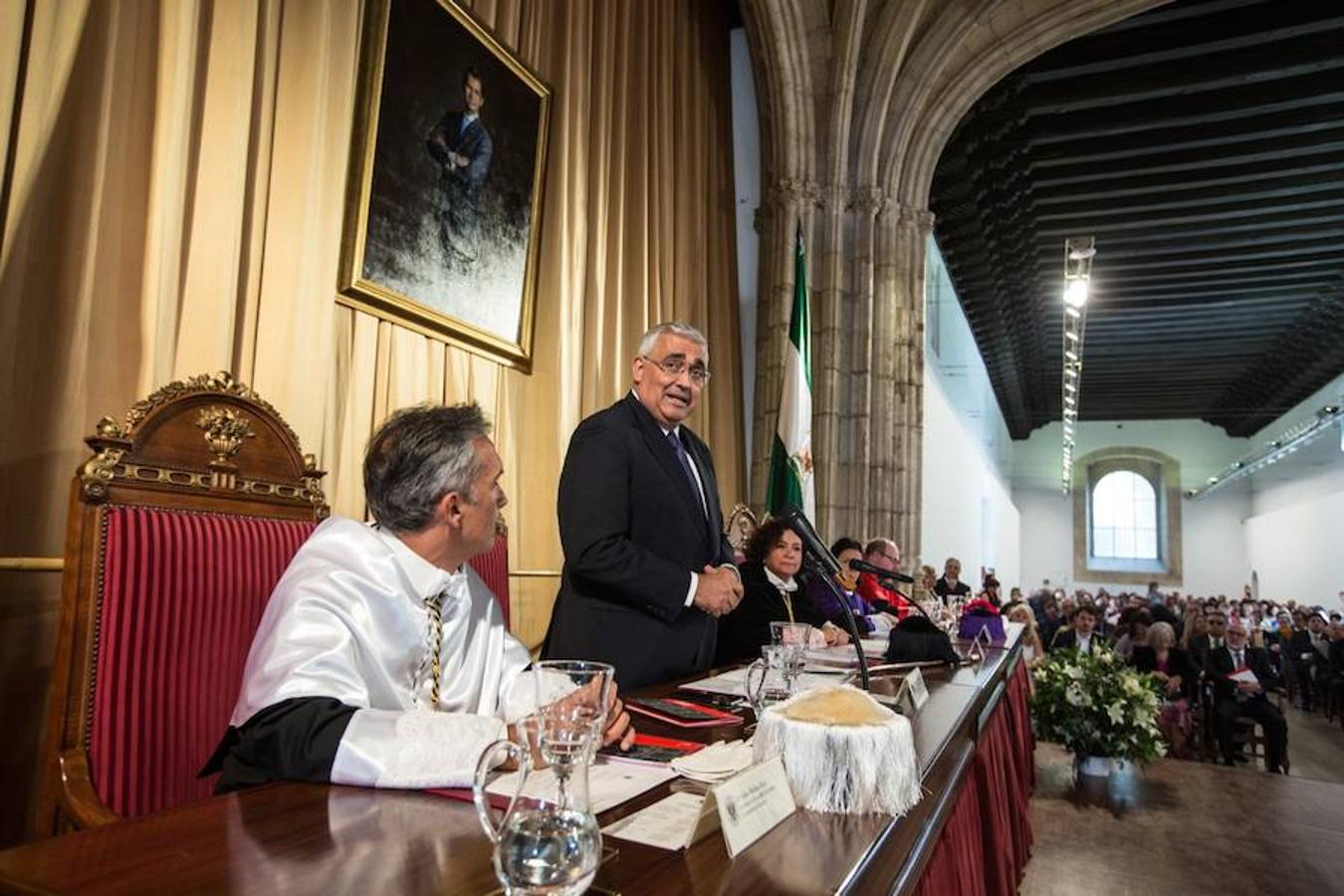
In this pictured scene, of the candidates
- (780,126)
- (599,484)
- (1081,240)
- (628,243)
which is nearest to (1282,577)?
(1081,240)

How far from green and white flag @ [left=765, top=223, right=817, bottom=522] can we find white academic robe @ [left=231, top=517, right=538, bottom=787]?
4.31m

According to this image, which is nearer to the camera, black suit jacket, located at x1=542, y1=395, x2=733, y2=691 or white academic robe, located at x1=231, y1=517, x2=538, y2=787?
white academic robe, located at x1=231, y1=517, x2=538, y2=787

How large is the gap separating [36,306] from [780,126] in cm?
538

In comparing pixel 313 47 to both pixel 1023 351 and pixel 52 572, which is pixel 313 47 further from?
pixel 1023 351

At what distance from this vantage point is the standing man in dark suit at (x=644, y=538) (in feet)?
6.50

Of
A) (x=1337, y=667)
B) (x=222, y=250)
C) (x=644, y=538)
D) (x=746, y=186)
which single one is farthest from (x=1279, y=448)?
(x=222, y=250)

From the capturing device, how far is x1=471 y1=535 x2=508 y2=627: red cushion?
2.38 m

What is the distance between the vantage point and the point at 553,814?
68cm

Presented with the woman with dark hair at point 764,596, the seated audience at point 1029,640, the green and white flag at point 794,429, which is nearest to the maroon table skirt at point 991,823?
the woman with dark hair at point 764,596

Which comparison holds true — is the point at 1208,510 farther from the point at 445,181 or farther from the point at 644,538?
the point at 644,538

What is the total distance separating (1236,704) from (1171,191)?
19.7 ft

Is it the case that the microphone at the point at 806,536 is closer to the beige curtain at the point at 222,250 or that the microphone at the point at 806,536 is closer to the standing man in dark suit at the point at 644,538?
the standing man in dark suit at the point at 644,538

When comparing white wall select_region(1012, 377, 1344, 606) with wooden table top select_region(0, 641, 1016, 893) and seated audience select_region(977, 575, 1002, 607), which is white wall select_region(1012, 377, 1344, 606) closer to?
seated audience select_region(977, 575, 1002, 607)

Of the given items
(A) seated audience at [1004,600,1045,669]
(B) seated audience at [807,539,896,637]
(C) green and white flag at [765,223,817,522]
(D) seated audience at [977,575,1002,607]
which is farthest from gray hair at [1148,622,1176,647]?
(B) seated audience at [807,539,896,637]
